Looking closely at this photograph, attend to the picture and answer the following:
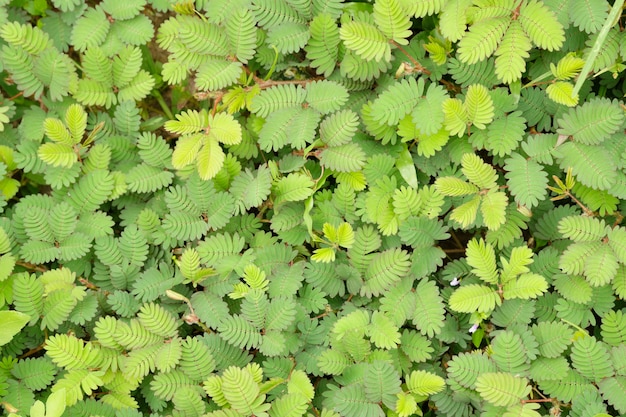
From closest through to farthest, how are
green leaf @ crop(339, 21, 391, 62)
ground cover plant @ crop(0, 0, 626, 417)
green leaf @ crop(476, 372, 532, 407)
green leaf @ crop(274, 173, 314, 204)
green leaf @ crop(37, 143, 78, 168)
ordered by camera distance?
1. green leaf @ crop(476, 372, 532, 407)
2. ground cover plant @ crop(0, 0, 626, 417)
3. green leaf @ crop(339, 21, 391, 62)
4. green leaf @ crop(274, 173, 314, 204)
5. green leaf @ crop(37, 143, 78, 168)

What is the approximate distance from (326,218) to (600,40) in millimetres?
1371

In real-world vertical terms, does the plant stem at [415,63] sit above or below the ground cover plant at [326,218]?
above

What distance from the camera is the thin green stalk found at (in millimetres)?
2629

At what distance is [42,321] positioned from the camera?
296cm

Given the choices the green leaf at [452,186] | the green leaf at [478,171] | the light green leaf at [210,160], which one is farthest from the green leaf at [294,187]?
the green leaf at [478,171]

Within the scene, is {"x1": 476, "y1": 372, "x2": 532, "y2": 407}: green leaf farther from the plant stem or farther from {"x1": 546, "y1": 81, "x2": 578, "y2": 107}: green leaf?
the plant stem

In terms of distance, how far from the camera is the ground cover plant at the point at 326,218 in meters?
2.74

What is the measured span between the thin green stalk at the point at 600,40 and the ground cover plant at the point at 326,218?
18 mm

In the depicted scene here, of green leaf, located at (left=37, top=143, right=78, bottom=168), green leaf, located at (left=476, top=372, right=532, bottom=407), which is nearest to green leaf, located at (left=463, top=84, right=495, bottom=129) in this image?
green leaf, located at (left=476, top=372, right=532, bottom=407)

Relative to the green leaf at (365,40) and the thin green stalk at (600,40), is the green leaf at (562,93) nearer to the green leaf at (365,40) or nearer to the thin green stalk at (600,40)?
the thin green stalk at (600,40)

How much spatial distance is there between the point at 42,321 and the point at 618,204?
2.62 m

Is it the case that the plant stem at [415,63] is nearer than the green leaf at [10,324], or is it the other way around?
the green leaf at [10,324]

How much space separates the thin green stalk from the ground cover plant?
18mm

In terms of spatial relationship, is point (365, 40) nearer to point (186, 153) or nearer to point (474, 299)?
point (186, 153)
